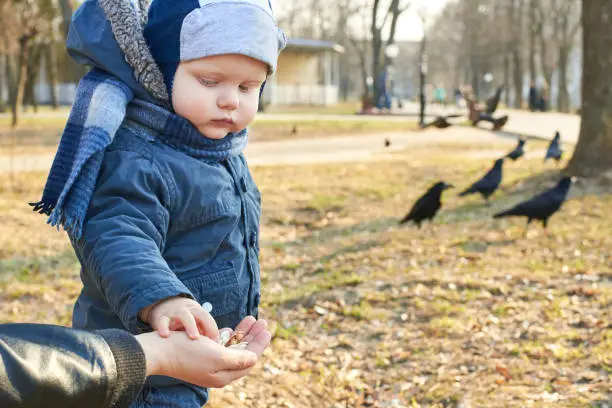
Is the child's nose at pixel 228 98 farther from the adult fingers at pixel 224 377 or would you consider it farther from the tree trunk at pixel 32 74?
the tree trunk at pixel 32 74

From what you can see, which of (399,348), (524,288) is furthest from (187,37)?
(524,288)

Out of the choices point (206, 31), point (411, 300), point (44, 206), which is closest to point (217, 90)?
point (206, 31)

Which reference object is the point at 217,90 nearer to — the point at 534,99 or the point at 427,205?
the point at 427,205

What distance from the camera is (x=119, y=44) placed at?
6.66 feet

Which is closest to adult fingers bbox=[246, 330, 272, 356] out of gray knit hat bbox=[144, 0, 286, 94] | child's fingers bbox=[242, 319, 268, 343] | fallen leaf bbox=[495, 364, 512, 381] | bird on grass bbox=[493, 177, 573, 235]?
child's fingers bbox=[242, 319, 268, 343]

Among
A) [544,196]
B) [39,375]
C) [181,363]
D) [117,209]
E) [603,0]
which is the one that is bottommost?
[544,196]

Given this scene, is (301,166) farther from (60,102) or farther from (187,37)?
(60,102)

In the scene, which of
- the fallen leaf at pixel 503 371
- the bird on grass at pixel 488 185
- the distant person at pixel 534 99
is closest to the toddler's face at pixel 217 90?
the fallen leaf at pixel 503 371

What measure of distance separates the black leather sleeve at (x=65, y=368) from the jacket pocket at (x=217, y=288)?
2.62 ft

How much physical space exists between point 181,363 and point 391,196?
916cm

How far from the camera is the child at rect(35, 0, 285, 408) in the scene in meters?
1.87

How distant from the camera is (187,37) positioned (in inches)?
77.9

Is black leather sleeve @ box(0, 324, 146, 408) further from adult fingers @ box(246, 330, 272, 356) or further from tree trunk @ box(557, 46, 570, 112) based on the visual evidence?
tree trunk @ box(557, 46, 570, 112)

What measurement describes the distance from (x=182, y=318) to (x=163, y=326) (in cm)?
5
